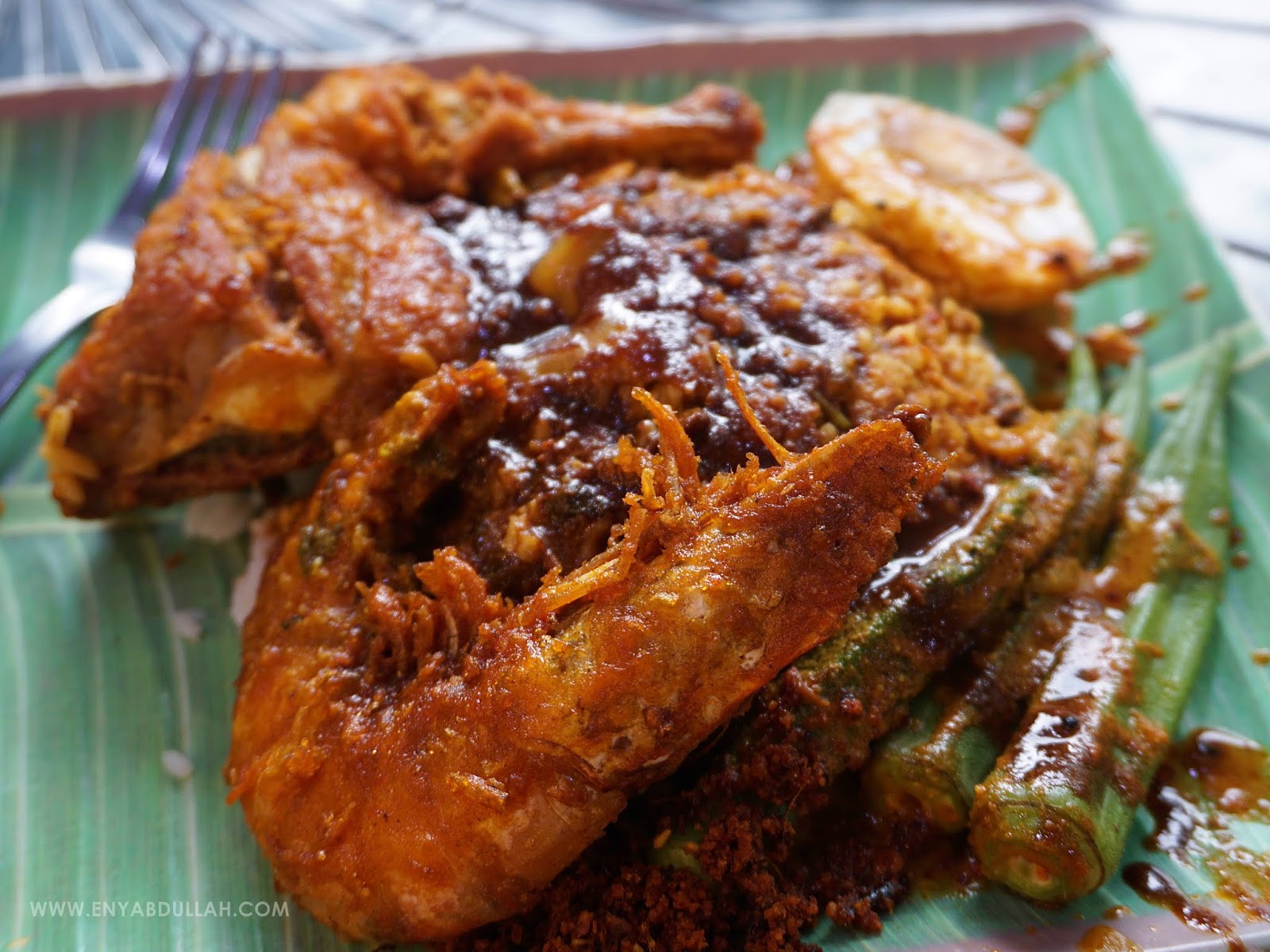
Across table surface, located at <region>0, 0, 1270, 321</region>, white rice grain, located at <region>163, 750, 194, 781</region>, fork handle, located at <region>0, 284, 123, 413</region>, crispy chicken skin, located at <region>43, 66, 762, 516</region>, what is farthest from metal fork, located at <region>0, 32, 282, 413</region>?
white rice grain, located at <region>163, 750, 194, 781</region>

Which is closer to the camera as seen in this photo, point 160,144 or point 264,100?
point 160,144

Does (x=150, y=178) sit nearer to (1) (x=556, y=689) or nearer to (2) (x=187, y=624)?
(2) (x=187, y=624)

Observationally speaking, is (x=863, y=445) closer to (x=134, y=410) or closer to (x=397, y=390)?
(x=397, y=390)

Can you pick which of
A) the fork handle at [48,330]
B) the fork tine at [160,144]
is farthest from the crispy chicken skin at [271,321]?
the fork tine at [160,144]

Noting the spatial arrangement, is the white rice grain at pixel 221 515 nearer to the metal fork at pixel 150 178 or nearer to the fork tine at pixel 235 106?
the metal fork at pixel 150 178

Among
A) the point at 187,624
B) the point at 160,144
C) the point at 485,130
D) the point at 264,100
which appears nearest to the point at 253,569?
the point at 187,624

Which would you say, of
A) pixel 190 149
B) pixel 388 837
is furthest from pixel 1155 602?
pixel 190 149

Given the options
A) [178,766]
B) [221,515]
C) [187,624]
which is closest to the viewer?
Answer: [178,766]
